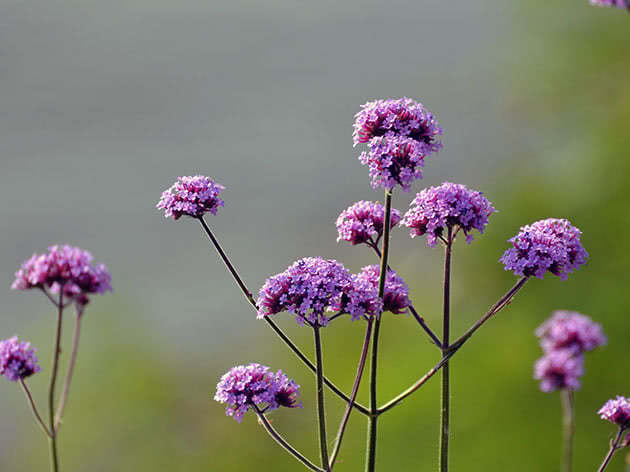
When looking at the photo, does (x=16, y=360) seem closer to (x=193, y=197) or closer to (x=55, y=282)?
(x=55, y=282)

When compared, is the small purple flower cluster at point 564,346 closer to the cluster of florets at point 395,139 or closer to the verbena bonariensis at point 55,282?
the cluster of florets at point 395,139

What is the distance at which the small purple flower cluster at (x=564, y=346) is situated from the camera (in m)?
4.02

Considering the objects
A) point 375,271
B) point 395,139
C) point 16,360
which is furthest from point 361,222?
point 16,360

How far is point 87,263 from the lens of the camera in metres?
3.05

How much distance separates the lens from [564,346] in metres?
4.25

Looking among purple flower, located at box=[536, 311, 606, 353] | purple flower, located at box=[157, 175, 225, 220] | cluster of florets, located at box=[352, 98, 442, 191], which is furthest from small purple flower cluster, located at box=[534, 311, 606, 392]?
purple flower, located at box=[157, 175, 225, 220]

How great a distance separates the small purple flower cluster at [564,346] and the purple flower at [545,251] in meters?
1.08

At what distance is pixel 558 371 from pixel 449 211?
152 cm

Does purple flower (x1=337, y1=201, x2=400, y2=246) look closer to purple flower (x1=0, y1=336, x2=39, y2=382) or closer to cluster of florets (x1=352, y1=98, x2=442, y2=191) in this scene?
cluster of florets (x1=352, y1=98, x2=442, y2=191)

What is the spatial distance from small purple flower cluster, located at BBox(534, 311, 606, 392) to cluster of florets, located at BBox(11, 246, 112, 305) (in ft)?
7.38

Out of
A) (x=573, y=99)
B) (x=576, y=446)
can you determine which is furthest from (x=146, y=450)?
(x=573, y=99)

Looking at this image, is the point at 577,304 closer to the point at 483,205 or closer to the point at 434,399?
the point at 434,399

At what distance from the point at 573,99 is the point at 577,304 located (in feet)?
20.2

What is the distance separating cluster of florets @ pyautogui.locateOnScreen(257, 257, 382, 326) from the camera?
272 cm
